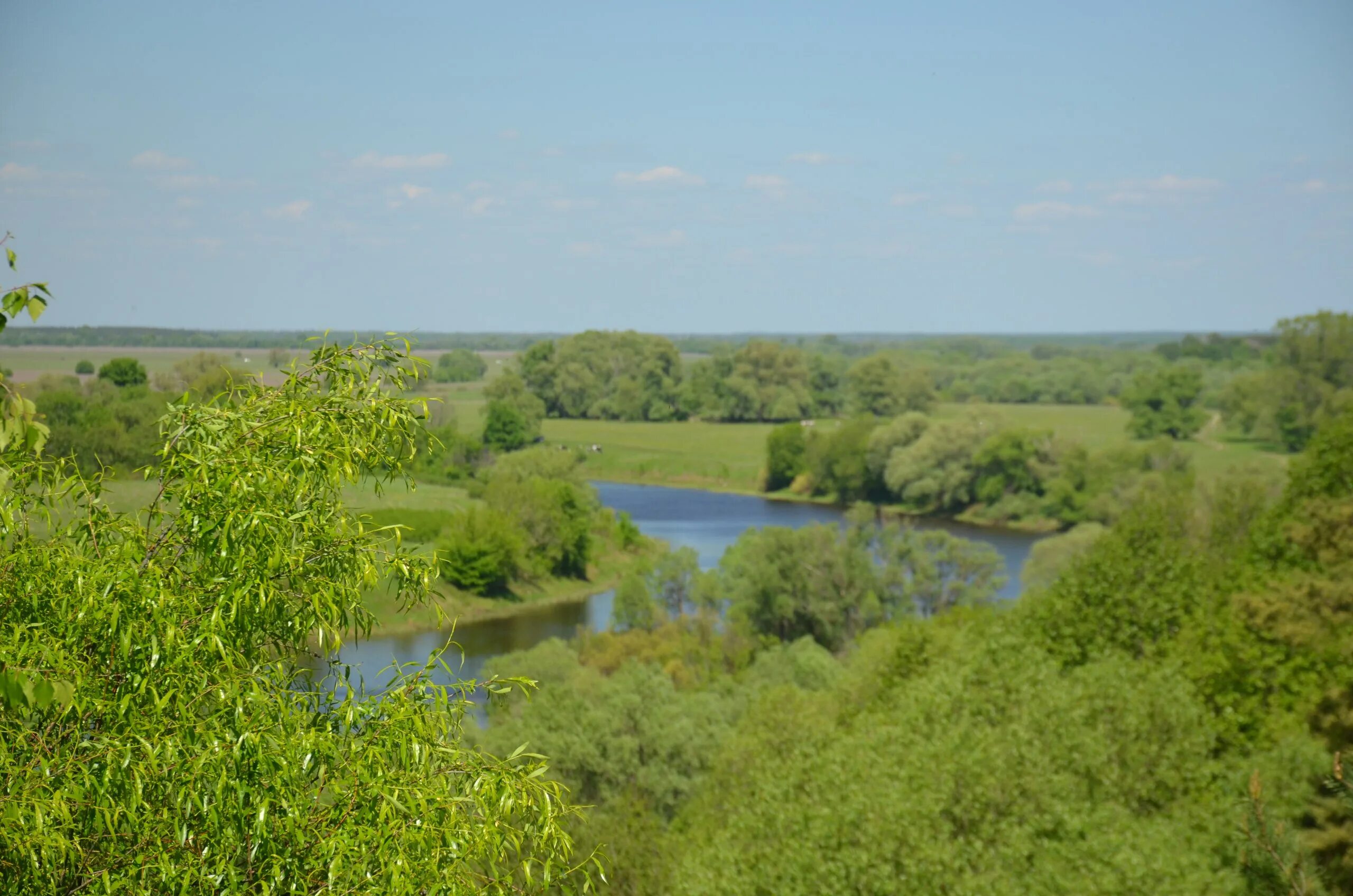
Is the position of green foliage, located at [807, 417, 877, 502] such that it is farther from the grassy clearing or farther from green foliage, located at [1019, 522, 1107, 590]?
green foliage, located at [1019, 522, 1107, 590]

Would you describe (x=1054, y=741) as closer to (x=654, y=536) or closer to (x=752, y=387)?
(x=654, y=536)

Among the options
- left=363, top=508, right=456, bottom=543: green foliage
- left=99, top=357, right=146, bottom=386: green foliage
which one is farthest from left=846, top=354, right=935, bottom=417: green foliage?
left=99, top=357, right=146, bottom=386: green foliage

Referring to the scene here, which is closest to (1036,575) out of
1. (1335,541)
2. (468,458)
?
(1335,541)

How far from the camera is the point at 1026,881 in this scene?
864 cm

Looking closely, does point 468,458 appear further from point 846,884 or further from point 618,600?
point 846,884

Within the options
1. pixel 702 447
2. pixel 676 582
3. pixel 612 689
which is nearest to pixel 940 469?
pixel 702 447

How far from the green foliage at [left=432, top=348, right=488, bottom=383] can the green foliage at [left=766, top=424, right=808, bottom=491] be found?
1712 cm

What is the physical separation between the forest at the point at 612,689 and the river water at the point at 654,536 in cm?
224

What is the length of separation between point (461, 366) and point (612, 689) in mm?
46563

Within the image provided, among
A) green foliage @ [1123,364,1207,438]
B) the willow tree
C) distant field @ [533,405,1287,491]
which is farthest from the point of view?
green foliage @ [1123,364,1207,438]

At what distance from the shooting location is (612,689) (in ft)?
59.3

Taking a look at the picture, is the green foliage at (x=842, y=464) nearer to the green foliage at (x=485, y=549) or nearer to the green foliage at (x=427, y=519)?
the green foliage at (x=485, y=549)

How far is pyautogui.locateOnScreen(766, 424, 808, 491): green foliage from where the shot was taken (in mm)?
59000

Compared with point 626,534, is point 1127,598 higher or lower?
higher
